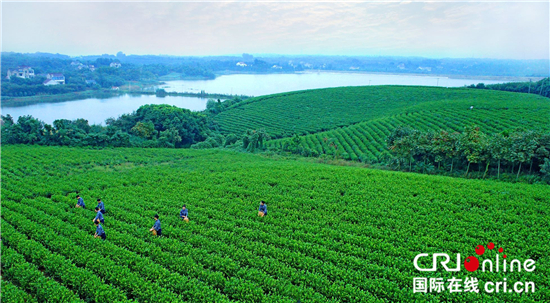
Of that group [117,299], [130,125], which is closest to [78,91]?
[130,125]

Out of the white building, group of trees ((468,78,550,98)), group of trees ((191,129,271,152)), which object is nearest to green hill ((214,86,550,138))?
group of trees ((468,78,550,98))

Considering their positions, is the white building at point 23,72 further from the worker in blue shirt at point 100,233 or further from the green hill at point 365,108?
the worker in blue shirt at point 100,233

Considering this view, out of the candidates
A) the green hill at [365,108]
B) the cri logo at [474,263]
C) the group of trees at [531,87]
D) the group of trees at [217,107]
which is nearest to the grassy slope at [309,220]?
the cri logo at [474,263]

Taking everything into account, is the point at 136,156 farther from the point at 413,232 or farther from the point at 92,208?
the point at 413,232

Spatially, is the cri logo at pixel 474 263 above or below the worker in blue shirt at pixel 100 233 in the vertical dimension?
below

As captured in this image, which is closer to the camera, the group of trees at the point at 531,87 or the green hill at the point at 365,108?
the green hill at the point at 365,108

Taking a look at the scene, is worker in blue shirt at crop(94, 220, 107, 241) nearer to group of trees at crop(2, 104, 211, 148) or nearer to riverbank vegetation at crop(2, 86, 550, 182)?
riverbank vegetation at crop(2, 86, 550, 182)
